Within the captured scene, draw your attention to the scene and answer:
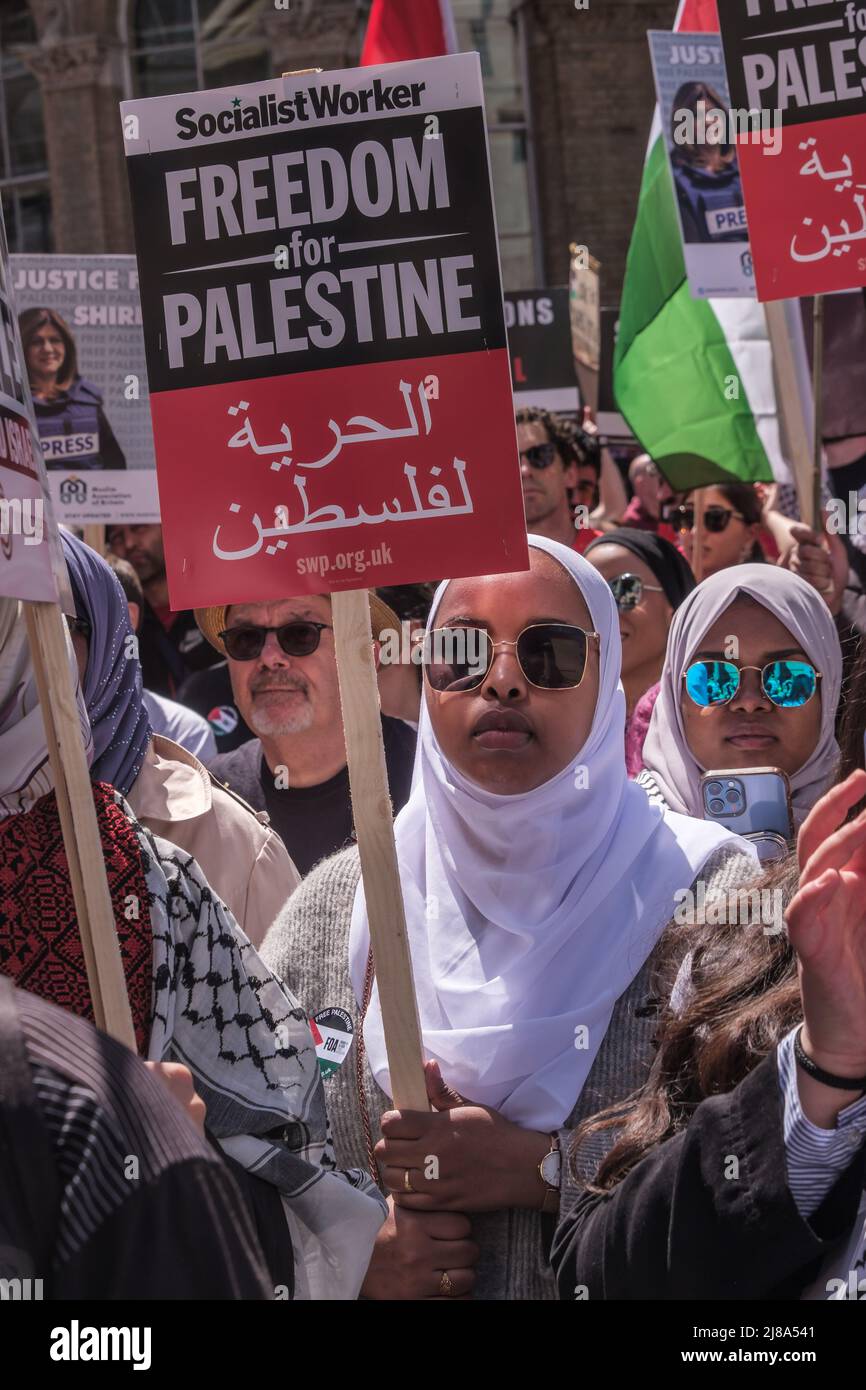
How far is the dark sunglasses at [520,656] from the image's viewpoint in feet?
9.12

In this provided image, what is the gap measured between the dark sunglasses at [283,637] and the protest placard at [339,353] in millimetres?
1618

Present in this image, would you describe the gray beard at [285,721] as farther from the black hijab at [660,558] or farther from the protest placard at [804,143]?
the protest placard at [804,143]

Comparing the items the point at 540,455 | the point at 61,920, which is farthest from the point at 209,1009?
the point at 540,455

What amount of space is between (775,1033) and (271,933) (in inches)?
41.5

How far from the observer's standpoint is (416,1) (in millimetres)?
3283

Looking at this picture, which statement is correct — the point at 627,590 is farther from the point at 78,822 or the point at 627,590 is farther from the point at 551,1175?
the point at 78,822

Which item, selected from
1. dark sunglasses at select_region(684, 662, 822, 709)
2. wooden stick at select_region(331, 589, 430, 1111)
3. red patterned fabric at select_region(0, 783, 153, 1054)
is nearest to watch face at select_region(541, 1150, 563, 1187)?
wooden stick at select_region(331, 589, 430, 1111)

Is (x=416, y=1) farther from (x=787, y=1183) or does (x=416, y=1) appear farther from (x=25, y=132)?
(x=25, y=132)

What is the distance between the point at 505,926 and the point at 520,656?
418 mm

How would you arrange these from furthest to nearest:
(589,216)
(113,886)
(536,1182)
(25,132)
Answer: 1. (25,132)
2. (589,216)
3. (536,1182)
4. (113,886)

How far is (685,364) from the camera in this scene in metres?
5.93

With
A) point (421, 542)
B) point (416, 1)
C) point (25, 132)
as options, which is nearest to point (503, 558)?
point (421, 542)

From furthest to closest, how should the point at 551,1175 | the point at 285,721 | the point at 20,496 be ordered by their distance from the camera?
1. the point at 285,721
2. the point at 551,1175
3. the point at 20,496

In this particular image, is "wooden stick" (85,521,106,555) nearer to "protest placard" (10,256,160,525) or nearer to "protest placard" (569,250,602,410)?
"protest placard" (10,256,160,525)
